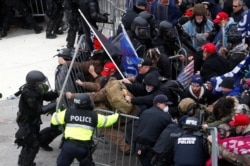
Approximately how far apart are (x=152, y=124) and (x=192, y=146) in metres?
0.73

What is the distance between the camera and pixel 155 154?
748cm

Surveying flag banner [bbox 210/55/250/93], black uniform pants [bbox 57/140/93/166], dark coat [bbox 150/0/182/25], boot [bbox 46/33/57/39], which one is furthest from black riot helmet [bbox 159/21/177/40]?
boot [bbox 46/33/57/39]

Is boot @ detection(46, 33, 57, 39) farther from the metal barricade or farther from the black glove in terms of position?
the metal barricade

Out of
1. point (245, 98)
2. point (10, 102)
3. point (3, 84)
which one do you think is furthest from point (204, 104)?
point (3, 84)

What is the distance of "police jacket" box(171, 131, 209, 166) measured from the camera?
6.95 metres

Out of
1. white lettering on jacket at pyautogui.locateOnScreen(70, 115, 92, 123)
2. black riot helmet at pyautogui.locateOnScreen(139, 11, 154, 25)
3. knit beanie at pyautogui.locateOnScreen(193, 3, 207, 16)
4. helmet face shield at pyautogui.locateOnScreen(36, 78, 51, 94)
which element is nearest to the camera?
white lettering on jacket at pyautogui.locateOnScreen(70, 115, 92, 123)

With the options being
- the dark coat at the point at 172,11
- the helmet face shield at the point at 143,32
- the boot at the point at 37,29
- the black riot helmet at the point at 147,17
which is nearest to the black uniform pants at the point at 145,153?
the helmet face shield at the point at 143,32

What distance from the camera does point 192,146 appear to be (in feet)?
22.8

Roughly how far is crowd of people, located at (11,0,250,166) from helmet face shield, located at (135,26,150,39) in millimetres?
15

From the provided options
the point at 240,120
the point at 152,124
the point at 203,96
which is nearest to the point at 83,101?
the point at 152,124

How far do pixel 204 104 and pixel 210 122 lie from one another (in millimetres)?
861

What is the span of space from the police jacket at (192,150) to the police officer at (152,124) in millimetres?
536

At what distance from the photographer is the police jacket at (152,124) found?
7.50 metres

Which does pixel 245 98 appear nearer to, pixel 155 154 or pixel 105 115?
pixel 155 154
